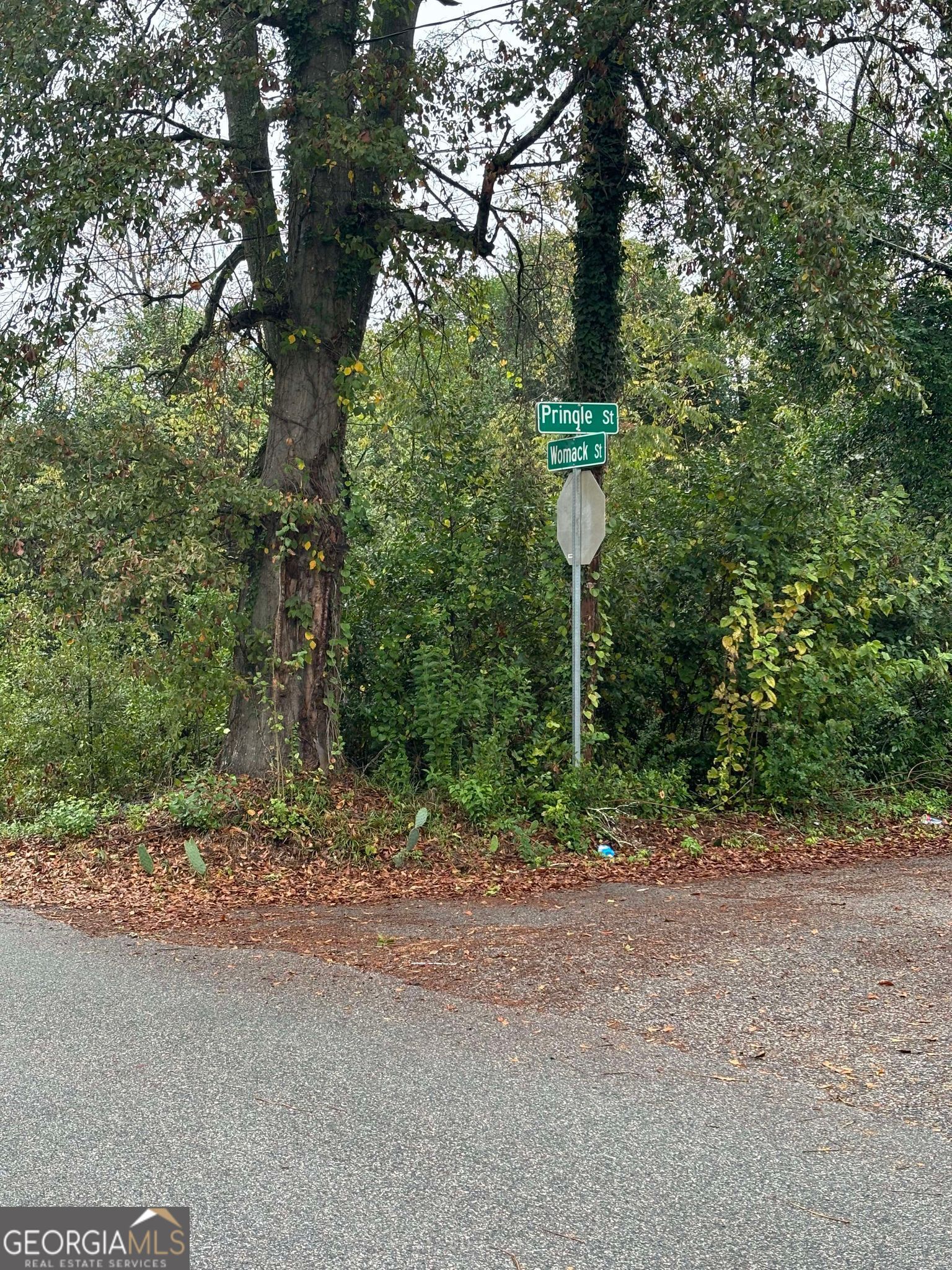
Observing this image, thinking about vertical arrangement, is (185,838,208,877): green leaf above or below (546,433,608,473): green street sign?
below

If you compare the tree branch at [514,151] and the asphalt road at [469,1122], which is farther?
the tree branch at [514,151]

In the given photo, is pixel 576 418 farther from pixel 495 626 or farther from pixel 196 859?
pixel 196 859

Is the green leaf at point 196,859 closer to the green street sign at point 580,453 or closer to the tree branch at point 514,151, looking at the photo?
the green street sign at point 580,453

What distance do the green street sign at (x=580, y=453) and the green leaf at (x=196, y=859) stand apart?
4326 mm

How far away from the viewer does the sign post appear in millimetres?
9781

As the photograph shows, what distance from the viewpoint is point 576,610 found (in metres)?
9.81

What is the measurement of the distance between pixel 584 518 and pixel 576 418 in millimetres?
858

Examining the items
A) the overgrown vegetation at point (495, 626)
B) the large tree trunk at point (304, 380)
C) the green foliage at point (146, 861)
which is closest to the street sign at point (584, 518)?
the overgrown vegetation at point (495, 626)

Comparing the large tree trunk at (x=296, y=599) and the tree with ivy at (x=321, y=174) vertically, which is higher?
the tree with ivy at (x=321, y=174)

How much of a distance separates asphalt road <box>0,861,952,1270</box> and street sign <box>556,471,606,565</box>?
4.35 m

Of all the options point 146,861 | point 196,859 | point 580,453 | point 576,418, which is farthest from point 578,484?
point 146,861

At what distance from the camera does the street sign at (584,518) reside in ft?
32.3

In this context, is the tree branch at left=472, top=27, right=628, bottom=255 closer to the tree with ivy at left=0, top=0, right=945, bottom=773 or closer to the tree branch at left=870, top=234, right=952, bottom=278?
the tree with ivy at left=0, top=0, right=945, bottom=773

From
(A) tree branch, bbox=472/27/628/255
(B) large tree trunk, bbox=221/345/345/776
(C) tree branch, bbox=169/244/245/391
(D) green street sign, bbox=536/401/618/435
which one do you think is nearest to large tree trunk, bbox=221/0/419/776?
(B) large tree trunk, bbox=221/345/345/776
